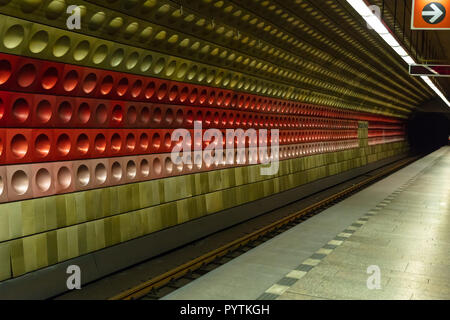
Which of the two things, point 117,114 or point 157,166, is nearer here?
point 117,114

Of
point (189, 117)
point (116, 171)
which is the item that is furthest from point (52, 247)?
point (189, 117)

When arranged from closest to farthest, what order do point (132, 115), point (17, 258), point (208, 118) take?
point (17, 258) → point (132, 115) → point (208, 118)

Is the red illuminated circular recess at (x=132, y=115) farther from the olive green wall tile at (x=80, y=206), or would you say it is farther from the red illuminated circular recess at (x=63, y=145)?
the olive green wall tile at (x=80, y=206)

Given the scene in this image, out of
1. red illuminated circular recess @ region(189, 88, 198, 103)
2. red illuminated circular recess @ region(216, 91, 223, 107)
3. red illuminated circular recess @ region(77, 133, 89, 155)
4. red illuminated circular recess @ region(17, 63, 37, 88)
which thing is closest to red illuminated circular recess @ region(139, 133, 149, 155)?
red illuminated circular recess @ region(77, 133, 89, 155)

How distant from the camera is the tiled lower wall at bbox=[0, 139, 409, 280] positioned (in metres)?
5.41

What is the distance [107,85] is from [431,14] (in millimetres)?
5393

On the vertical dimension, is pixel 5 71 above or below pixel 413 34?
below

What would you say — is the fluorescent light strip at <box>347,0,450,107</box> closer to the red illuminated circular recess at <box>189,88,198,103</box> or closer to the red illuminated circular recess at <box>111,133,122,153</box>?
the red illuminated circular recess at <box>189,88,198,103</box>

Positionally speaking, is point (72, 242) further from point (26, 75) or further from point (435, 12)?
point (435, 12)

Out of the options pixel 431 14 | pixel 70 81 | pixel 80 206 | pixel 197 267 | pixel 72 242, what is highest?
pixel 431 14

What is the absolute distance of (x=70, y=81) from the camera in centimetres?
615

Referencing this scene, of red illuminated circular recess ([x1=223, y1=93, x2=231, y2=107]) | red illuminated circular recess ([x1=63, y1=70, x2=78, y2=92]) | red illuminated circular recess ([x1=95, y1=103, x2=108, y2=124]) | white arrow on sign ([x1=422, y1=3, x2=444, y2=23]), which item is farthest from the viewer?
red illuminated circular recess ([x1=223, y1=93, x2=231, y2=107])

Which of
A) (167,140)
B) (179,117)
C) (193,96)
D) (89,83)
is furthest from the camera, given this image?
(193,96)

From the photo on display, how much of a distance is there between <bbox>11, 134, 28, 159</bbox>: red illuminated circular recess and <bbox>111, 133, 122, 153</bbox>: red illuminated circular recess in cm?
162
